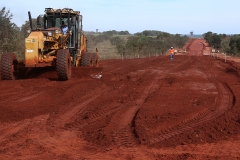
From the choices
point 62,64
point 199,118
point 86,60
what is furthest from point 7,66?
point 199,118

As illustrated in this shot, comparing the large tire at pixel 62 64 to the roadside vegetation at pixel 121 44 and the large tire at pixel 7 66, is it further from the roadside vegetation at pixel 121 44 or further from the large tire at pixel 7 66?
the roadside vegetation at pixel 121 44

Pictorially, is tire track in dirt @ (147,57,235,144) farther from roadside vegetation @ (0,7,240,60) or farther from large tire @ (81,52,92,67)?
roadside vegetation @ (0,7,240,60)

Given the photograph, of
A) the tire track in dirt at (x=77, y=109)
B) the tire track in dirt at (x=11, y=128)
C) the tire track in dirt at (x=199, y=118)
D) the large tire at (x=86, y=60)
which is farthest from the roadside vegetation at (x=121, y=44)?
the tire track in dirt at (x=11, y=128)

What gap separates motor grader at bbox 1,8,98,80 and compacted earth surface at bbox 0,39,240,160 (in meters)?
0.91

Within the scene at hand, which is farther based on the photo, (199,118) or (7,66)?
(7,66)

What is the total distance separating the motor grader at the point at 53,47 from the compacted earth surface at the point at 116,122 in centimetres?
91

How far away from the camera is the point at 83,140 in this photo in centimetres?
730

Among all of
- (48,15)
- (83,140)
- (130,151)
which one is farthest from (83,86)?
(130,151)

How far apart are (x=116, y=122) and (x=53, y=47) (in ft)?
25.9

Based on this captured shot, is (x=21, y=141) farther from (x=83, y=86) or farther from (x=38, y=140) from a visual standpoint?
(x=83, y=86)

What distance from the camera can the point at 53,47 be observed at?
1566 centimetres

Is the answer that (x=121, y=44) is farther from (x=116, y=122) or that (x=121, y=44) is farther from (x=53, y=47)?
(x=116, y=122)

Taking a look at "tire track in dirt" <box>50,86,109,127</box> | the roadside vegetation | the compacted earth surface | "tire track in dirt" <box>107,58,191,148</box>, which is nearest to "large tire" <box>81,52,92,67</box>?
the roadside vegetation

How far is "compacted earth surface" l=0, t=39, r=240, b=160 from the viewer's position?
6.63m
